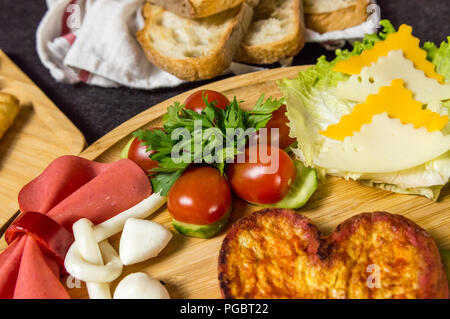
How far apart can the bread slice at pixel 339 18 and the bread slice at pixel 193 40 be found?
0.52 meters

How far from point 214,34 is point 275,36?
1.52 ft

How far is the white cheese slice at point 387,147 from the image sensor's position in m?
2.57

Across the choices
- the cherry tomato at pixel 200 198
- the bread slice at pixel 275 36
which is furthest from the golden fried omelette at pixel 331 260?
the bread slice at pixel 275 36

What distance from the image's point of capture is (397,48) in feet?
9.70


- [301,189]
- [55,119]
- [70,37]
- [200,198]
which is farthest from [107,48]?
[301,189]

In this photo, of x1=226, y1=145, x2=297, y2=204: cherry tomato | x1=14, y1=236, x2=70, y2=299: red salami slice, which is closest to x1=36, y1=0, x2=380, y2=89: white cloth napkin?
x1=226, y1=145, x2=297, y2=204: cherry tomato

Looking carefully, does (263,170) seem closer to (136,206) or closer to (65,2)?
(136,206)

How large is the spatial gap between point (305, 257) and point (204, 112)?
1000 mm

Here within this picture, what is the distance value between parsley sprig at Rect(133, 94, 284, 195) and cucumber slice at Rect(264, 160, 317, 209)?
360 millimetres

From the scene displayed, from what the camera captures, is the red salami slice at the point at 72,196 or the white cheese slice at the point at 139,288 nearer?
the white cheese slice at the point at 139,288

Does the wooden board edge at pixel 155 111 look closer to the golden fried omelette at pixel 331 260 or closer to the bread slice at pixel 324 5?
the bread slice at pixel 324 5

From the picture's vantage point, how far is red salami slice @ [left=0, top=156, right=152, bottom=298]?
95.3 inches

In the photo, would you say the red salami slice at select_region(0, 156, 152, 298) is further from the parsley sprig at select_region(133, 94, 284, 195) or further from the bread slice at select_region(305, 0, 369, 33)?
the bread slice at select_region(305, 0, 369, 33)
